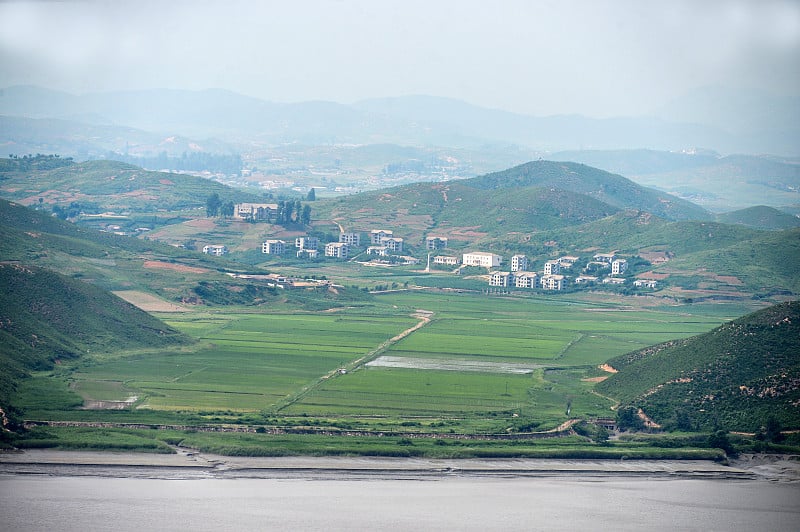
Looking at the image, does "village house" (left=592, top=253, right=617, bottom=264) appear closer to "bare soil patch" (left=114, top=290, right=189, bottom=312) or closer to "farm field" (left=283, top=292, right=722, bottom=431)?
"farm field" (left=283, top=292, right=722, bottom=431)

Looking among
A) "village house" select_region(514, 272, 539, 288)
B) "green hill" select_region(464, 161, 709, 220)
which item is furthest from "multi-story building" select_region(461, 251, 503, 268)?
"green hill" select_region(464, 161, 709, 220)

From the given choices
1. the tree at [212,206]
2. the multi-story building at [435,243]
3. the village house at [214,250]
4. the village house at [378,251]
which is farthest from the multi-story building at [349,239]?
the tree at [212,206]

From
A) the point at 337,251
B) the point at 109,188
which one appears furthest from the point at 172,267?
the point at 109,188

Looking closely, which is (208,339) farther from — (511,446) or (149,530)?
(149,530)

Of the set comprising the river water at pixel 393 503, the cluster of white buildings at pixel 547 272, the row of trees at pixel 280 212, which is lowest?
the river water at pixel 393 503

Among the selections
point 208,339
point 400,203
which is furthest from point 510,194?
point 208,339

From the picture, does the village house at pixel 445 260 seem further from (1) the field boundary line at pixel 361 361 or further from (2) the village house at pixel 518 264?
(1) the field boundary line at pixel 361 361

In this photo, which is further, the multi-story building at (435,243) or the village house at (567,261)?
the multi-story building at (435,243)
